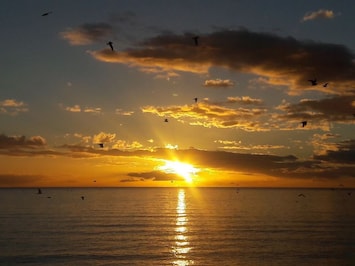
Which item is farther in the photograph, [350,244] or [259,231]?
[259,231]

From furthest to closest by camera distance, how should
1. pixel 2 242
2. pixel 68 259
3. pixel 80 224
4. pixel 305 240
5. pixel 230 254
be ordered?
pixel 80 224 → pixel 305 240 → pixel 2 242 → pixel 230 254 → pixel 68 259

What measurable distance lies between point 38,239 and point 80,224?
27373mm

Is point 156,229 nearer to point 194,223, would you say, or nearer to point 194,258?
point 194,223

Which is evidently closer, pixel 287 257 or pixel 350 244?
pixel 287 257

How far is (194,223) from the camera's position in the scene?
4560 inches

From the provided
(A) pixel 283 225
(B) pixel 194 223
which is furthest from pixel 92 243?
(A) pixel 283 225

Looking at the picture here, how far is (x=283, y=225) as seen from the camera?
109 meters

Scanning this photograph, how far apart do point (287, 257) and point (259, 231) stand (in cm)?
2976

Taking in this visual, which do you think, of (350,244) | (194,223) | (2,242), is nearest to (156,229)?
(194,223)

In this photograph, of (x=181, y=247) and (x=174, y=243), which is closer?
(x=181, y=247)

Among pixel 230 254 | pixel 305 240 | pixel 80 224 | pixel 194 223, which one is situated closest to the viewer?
pixel 230 254

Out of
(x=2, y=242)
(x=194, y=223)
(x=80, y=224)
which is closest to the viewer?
(x=2, y=242)

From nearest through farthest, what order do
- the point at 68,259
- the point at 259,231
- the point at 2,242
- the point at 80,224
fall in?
1. the point at 68,259
2. the point at 2,242
3. the point at 259,231
4. the point at 80,224

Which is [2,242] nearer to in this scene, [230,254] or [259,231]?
[230,254]
